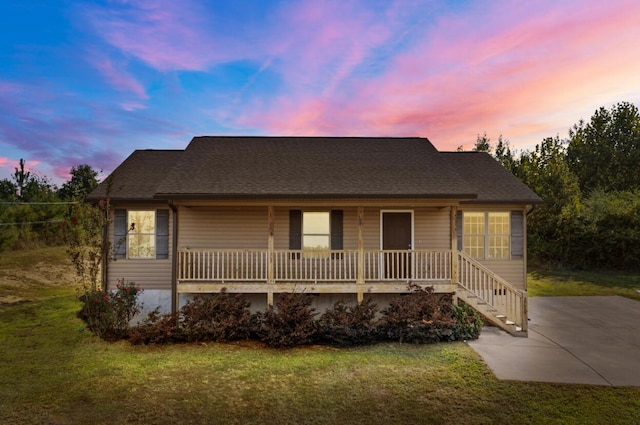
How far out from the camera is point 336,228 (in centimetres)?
1147

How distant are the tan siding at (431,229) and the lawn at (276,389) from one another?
147 inches

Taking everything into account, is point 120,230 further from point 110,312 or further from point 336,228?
point 336,228

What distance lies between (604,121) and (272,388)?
4339cm

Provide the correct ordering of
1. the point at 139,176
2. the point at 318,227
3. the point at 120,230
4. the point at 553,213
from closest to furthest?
the point at 318,227 → the point at 120,230 → the point at 139,176 → the point at 553,213

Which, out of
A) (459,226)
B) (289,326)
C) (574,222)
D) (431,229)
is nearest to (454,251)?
(431,229)

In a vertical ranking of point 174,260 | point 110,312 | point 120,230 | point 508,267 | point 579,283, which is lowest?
point 579,283

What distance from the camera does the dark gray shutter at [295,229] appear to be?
447 inches

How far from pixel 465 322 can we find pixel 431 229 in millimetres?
3303

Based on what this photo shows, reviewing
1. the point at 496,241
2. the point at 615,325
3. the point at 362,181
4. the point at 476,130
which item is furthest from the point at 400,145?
the point at 476,130

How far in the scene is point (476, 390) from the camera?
625 centimetres

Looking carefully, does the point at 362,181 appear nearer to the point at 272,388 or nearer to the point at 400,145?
the point at 400,145

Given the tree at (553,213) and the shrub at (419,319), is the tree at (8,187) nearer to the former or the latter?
the shrub at (419,319)

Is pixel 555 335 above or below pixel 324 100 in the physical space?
below

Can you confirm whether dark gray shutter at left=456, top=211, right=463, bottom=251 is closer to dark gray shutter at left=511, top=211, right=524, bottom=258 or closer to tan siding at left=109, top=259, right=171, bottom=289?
dark gray shutter at left=511, top=211, right=524, bottom=258
